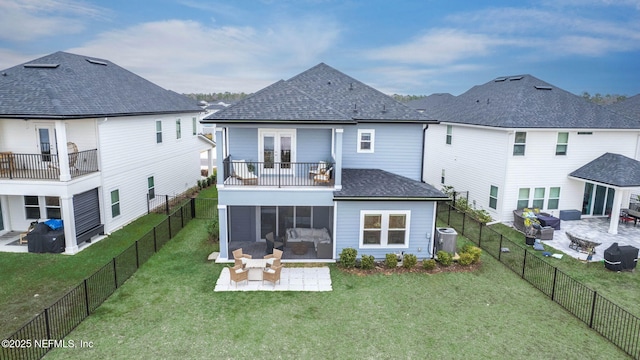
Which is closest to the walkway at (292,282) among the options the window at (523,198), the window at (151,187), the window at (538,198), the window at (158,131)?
the window at (151,187)

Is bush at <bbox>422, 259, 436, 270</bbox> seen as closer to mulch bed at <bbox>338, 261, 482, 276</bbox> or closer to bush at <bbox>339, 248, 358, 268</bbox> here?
mulch bed at <bbox>338, 261, 482, 276</bbox>

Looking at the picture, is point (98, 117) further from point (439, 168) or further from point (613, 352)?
point (439, 168)

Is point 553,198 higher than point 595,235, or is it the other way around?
point 553,198

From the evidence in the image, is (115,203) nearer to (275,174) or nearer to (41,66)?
(41,66)

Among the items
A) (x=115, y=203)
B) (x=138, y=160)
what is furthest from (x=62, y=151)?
(x=138, y=160)

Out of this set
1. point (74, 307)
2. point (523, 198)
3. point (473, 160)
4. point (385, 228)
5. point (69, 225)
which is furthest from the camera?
point (473, 160)

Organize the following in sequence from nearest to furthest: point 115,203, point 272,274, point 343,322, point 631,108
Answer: point 343,322
point 272,274
point 115,203
point 631,108

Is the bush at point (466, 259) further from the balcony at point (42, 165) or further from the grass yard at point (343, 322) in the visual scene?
the balcony at point (42, 165)
